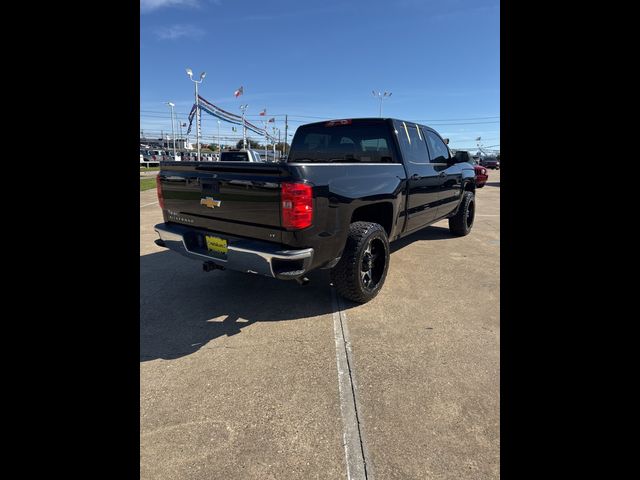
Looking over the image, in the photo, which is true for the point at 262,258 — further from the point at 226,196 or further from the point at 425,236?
the point at 425,236

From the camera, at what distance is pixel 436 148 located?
5273 millimetres

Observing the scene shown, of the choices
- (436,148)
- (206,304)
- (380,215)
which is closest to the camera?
(206,304)

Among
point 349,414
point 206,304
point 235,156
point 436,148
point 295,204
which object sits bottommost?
point 349,414

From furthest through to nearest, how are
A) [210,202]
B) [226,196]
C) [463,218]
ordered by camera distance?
[463,218]
[210,202]
[226,196]

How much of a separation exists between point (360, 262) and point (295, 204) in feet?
3.48

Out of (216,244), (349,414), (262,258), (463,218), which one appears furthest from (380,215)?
(463,218)

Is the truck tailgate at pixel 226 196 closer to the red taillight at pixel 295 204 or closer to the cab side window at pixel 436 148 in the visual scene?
the red taillight at pixel 295 204

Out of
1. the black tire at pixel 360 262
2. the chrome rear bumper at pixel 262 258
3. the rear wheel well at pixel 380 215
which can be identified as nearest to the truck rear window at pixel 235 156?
the rear wheel well at pixel 380 215

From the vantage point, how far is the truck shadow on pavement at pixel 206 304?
2.83 meters

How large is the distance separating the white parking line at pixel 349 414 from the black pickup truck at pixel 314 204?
2.08 feet

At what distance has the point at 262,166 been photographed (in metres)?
2.66

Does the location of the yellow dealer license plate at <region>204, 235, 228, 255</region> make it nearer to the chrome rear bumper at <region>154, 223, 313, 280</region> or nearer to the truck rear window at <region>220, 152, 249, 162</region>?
the chrome rear bumper at <region>154, 223, 313, 280</region>
